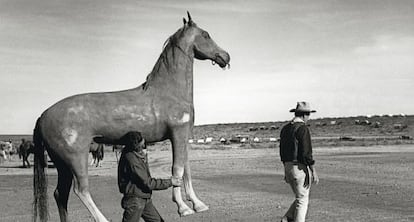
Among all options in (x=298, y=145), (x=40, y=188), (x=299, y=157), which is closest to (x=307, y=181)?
(x=299, y=157)

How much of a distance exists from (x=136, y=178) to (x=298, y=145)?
321 centimetres

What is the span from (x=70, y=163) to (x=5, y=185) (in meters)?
17.5

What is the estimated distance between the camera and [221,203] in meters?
15.2

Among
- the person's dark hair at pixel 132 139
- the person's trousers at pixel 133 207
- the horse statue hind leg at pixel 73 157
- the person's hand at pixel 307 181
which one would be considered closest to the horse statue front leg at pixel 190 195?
the person's dark hair at pixel 132 139

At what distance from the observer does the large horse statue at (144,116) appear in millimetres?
6508

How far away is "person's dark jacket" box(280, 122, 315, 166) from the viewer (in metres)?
9.23

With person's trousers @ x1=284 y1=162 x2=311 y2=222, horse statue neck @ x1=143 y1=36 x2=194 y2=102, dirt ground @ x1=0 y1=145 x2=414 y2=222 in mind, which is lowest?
dirt ground @ x1=0 y1=145 x2=414 y2=222

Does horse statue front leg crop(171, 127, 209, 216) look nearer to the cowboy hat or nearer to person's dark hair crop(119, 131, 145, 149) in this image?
person's dark hair crop(119, 131, 145, 149)

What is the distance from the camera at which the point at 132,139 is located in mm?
6566

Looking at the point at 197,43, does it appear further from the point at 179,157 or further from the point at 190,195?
the point at 190,195

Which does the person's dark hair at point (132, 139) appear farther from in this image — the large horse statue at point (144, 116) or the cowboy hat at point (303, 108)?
the cowboy hat at point (303, 108)

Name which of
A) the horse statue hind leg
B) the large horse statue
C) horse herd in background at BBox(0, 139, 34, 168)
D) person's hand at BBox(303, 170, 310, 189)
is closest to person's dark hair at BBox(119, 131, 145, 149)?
the large horse statue

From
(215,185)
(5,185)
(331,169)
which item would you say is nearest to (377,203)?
(215,185)

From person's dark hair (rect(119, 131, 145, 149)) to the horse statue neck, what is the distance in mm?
601
